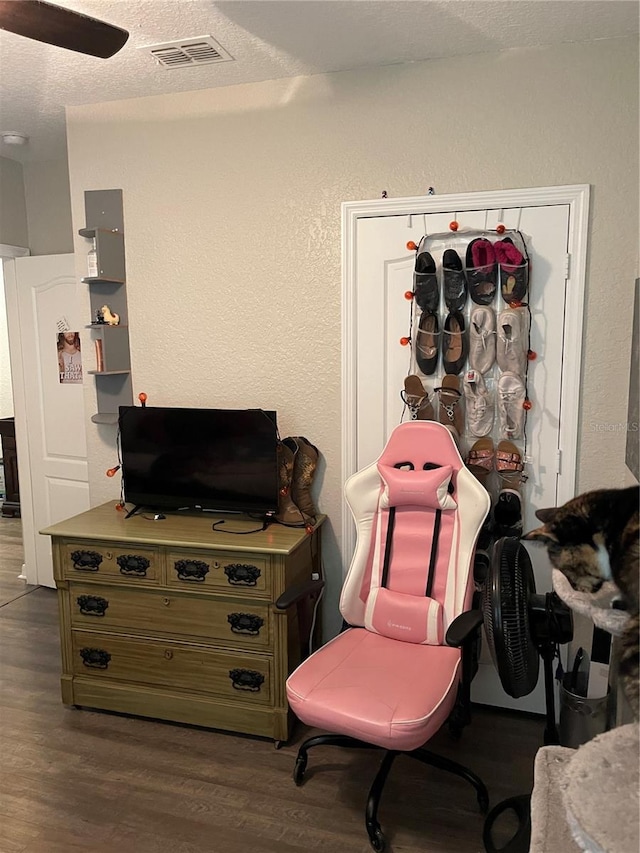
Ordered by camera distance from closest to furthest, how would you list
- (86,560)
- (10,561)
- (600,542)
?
(600,542) < (86,560) < (10,561)

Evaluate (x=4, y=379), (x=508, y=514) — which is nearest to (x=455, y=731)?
(x=508, y=514)

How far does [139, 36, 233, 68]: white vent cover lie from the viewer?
8.04 ft

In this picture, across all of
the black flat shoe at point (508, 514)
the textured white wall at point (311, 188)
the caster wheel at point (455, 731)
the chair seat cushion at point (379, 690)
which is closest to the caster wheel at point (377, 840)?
the chair seat cushion at point (379, 690)

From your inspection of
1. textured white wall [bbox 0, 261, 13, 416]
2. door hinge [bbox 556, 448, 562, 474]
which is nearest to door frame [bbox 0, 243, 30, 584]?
textured white wall [bbox 0, 261, 13, 416]

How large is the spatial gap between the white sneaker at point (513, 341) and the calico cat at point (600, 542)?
1334 millimetres

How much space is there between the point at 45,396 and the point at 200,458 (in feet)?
5.87

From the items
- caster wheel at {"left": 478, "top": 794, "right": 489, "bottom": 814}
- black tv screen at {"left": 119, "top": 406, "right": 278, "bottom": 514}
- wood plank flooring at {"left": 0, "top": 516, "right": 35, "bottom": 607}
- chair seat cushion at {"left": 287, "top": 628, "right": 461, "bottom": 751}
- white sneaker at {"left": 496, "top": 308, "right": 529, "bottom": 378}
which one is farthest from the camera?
wood plank flooring at {"left": 0, "top": 516, "right": 35, "bottom": 607}

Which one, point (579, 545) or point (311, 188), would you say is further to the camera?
point (311, 188)

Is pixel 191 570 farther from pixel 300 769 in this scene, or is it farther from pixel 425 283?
pixel 425 283

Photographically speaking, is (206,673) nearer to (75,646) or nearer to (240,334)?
(75,646)

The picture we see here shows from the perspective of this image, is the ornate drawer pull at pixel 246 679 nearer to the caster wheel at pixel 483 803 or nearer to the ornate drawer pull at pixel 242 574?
the ornate drawer pull at pixel 242 574

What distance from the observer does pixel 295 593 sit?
2.46 m

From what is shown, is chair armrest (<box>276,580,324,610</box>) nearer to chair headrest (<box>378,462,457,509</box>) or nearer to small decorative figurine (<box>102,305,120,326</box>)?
chair headrest (<box>378,462,457,509</box>)

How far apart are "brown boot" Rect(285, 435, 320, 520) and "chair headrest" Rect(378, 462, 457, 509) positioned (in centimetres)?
45
